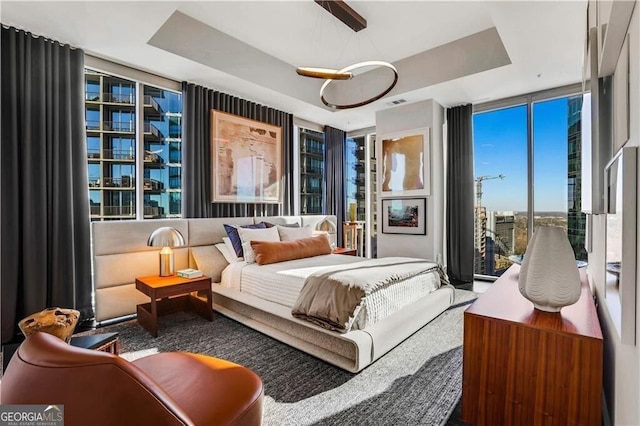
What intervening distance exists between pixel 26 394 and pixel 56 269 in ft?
9.03

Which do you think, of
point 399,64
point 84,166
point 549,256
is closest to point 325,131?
point 399,64

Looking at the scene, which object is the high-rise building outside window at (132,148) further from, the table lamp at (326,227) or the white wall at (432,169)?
the white wall at (432,169)

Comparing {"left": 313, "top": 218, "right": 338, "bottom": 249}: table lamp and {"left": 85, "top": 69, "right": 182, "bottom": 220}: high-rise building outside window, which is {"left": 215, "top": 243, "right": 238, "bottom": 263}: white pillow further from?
{"left": 313, "top": 218, "right": 338, "bottom": 249}: table lamp

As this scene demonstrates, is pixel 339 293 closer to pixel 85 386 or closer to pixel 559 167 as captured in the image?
pixel 85 386

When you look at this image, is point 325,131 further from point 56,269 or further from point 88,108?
point 56,269

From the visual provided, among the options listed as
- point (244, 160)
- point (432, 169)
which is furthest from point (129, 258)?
point (432, 169)

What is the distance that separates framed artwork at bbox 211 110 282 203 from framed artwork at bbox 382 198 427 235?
1909 millimetres

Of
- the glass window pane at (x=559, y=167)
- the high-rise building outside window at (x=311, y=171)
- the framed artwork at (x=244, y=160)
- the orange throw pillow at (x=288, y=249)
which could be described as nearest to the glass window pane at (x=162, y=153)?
the framed artwork at (x=244, y=160)

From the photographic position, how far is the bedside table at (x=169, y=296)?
2.89 m

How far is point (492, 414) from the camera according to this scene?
1512mm

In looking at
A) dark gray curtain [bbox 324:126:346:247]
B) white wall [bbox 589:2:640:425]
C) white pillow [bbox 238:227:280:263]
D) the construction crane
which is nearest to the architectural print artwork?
the construction crane

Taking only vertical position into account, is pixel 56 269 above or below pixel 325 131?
below

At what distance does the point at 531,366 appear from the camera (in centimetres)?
142

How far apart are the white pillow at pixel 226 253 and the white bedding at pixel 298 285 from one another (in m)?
0.12
